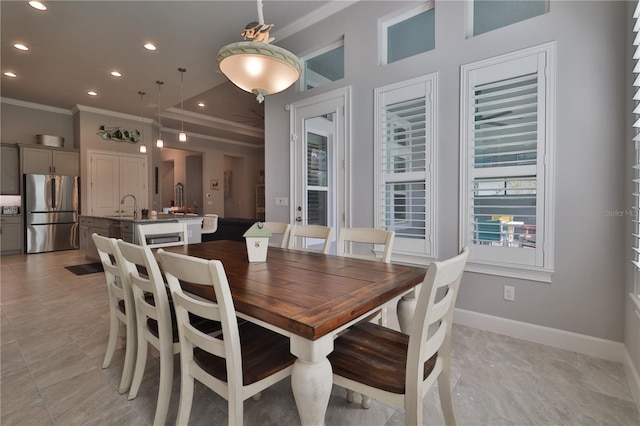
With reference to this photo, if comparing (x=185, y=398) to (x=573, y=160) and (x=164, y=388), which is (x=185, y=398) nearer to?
(x=164, y=388)

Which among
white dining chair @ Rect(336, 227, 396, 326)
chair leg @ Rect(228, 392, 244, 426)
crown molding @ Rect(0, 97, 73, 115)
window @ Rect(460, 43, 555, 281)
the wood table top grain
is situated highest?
crown molding @ Rect(0, 97, 73, 115)

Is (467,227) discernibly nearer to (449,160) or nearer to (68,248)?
(449,160)

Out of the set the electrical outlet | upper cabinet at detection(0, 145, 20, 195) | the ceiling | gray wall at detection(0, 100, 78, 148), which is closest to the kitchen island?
upper cabinet at detection(0, 145, 20, 195)

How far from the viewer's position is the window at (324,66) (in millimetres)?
3400

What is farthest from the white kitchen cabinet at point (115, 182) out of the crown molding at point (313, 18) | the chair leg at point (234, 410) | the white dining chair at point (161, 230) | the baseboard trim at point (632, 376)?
the baseboard trim at point (632, 376)

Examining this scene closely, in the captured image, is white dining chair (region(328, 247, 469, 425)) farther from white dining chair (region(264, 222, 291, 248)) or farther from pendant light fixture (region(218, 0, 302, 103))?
pendant light fixture (region(218, 0, 302, 103))

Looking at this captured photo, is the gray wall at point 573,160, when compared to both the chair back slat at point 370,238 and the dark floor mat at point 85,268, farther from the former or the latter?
the dark floor mat at point 85,268

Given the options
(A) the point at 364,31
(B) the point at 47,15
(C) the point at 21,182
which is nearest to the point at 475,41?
(A) the point at 364,31

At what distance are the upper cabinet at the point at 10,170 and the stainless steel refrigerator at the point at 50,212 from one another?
0.72 feet

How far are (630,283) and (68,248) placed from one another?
8.51 meters

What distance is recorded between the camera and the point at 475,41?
247 cm

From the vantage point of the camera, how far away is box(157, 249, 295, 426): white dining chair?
104cm

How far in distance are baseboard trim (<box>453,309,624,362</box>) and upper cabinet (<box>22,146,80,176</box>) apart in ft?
25.0

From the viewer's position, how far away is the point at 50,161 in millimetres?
6156
